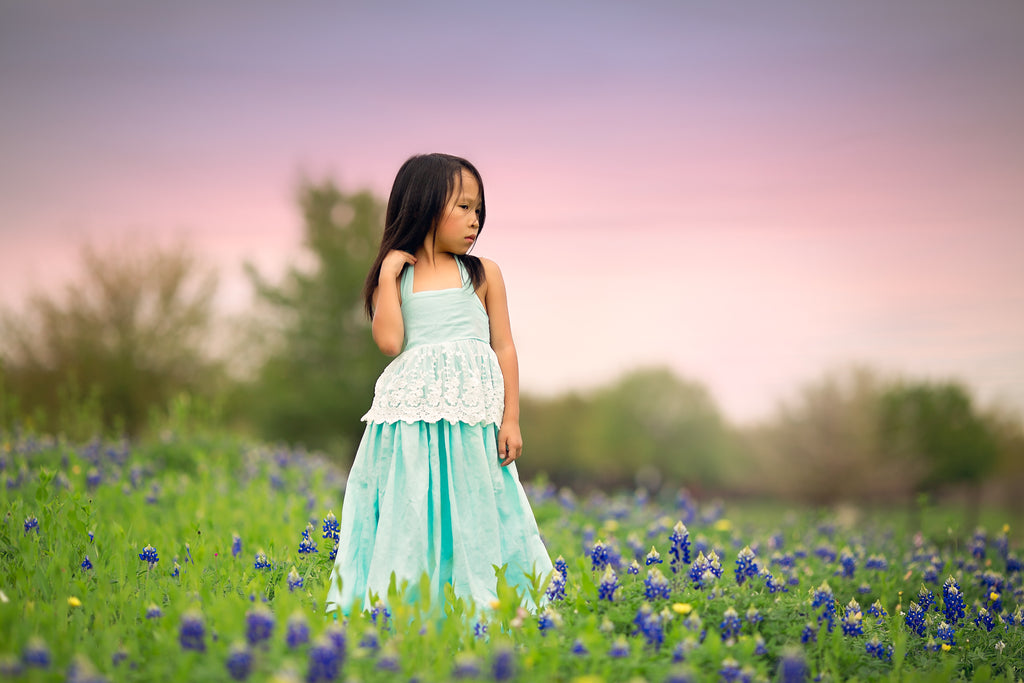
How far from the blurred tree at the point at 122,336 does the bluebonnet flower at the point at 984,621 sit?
1760 cm

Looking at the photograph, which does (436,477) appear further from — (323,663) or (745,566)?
(745,566)

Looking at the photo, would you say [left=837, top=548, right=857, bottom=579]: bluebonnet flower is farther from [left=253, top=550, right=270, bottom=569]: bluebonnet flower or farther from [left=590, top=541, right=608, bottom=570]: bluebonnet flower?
[left=253, top=550, right=270, bottom=569]: bluebonnet flower

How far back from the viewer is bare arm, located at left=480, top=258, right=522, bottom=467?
13.7 ft

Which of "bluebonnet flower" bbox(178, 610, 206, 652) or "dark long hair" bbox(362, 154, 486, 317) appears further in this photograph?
"dark long hair" bbox(362, 154, 486, 317)

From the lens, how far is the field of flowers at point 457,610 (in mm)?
2836

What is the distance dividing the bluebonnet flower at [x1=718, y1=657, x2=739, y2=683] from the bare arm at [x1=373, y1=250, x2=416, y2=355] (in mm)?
2139

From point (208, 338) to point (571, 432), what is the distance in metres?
16.0

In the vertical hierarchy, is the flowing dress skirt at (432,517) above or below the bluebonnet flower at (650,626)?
above

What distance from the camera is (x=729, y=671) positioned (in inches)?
118

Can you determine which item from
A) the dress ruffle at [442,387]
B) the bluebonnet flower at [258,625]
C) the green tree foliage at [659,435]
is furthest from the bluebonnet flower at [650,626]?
the green tree foliage at [659,435]

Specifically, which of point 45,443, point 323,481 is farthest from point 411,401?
point 45,443

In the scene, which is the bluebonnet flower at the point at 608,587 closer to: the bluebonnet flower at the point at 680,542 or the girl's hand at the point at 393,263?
the bluebonnet flower at the point at 680,542

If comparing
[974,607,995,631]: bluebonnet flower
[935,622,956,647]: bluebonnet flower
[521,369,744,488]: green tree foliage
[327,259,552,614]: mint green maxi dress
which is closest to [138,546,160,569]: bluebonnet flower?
[327,259,552,614]: mint green maxi dress

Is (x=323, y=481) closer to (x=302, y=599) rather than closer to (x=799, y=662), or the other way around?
(x=302, y=599)
